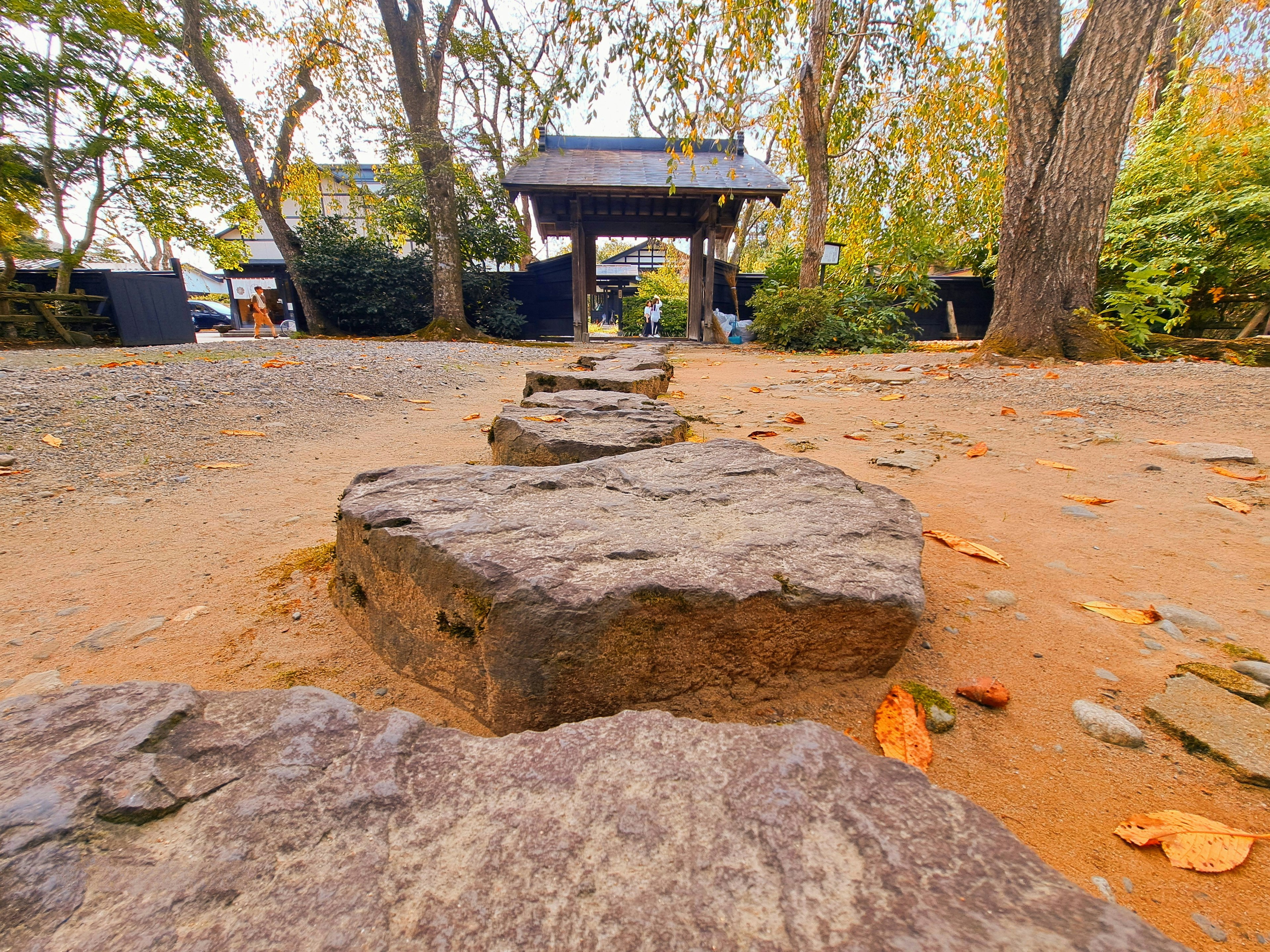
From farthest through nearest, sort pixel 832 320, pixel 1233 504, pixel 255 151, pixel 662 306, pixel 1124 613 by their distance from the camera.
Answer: pixel 662 306, pixel 255 151, pixel 832 320, pixel 1233 504, pixel 1124 613

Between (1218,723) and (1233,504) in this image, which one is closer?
(1218,723)

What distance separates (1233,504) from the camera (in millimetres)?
1749

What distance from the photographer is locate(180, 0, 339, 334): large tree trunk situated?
9570mm

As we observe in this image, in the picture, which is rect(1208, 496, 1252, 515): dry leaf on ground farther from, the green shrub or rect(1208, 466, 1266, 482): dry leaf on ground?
the green shrub

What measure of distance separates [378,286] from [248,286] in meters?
14.7

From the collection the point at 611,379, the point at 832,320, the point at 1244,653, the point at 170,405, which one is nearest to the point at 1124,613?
the point at 1244,653

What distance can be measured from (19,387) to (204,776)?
4180 mm

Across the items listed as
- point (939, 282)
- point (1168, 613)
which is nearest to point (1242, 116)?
point (939, 282)

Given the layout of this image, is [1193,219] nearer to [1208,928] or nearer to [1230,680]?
[1230,680]

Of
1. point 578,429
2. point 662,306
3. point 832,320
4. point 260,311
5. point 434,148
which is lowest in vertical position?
point 578,429

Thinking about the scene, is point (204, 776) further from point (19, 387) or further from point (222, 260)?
point (222, 260)

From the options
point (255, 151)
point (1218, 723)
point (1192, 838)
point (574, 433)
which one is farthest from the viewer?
point (255, 151)

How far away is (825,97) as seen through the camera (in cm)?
1038

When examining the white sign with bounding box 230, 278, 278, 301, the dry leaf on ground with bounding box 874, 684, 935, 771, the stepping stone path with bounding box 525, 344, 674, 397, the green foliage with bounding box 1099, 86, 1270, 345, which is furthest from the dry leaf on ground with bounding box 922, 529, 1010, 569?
the white sign with bounding box 230, 278, 278, 301
